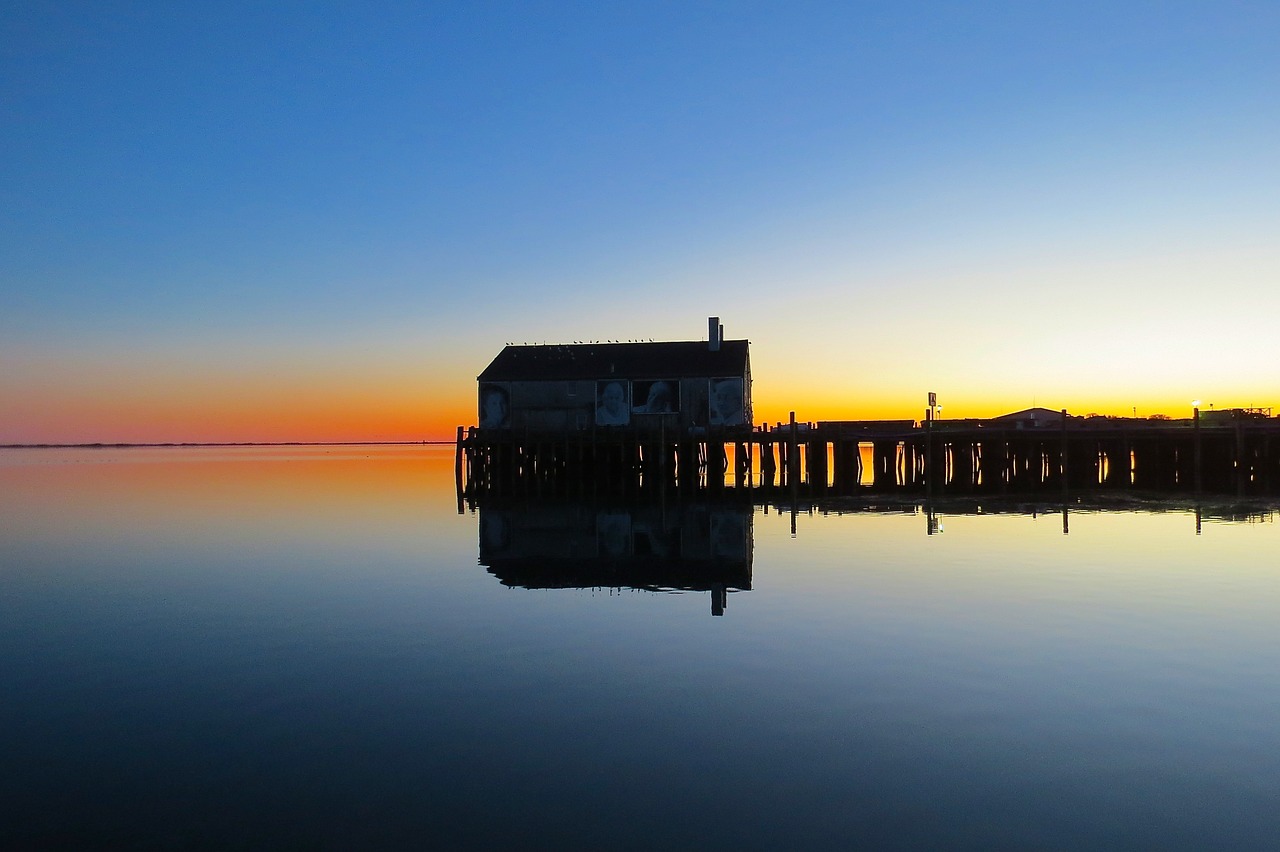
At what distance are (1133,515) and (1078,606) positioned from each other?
15.9 m

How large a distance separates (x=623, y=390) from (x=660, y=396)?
194 cm

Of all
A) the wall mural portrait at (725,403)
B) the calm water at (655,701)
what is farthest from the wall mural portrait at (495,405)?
the calm water at (655,701)

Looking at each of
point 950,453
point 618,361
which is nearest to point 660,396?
point 618,361

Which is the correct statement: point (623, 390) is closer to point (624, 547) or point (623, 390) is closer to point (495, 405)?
point (495, 405)

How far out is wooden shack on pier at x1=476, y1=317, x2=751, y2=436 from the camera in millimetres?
44719

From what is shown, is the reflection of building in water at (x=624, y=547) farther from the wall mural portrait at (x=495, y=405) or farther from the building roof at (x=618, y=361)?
the wall mural portrait at (x=495, y=405)

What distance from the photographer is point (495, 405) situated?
152 ft

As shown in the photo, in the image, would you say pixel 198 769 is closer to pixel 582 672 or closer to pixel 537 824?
pixel 537 824

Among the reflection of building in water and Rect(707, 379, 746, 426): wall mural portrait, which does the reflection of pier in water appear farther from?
Rect(707, 379, 746, 426): wall mural portrait

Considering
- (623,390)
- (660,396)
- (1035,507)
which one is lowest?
(1035,507)

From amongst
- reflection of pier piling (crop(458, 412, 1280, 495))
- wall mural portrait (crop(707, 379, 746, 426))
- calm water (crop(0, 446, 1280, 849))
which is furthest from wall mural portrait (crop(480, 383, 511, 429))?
calm water (crop(0, 446, 1280, 849))

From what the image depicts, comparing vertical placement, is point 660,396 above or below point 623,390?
A: below

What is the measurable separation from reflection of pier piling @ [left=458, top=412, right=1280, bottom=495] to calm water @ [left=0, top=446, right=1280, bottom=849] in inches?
798

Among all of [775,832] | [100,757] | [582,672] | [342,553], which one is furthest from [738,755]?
[342,553]
